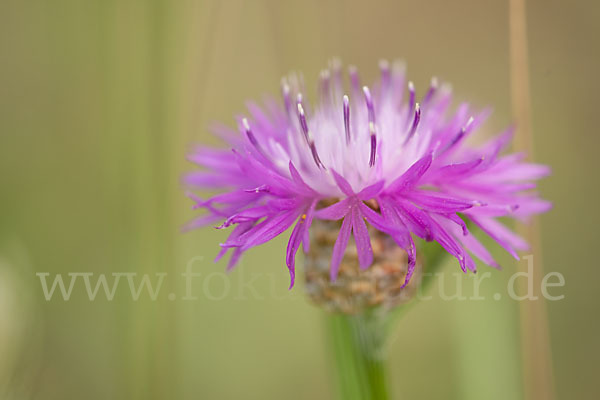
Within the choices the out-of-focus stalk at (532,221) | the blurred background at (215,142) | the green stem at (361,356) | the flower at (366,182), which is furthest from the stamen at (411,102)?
the blurred background at (215,142)

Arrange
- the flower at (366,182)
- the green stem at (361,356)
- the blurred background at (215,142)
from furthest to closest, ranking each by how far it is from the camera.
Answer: the blurred background at (215,142) < the green stem at (361,356) < the flower at (366,182)

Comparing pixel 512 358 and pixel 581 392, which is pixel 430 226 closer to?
pixel 512 358

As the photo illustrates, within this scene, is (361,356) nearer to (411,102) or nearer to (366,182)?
(366,182)

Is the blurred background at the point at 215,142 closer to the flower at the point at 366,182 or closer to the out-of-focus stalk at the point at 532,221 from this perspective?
the out-of-focus stalk at the point at 532,221

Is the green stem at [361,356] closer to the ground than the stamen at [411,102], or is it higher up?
closer to the ground

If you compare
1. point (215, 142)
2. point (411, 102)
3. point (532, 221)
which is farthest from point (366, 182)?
point (215, 142)
